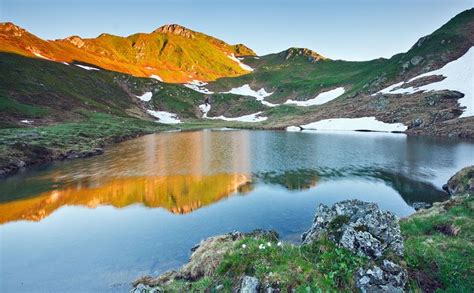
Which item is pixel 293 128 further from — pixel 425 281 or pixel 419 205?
pixel 425 281

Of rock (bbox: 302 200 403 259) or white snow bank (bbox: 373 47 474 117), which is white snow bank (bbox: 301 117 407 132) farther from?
rock (bbox: 302 200 403 259)

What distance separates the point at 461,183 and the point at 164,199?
33060 millimetres

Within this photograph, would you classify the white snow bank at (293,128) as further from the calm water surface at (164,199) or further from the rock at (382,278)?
the rock at (382,278)

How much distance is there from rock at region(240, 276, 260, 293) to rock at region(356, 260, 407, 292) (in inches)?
148

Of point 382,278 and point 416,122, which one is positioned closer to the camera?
point 382,278

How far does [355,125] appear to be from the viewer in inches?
4200

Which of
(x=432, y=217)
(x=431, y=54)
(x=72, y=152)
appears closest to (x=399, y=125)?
(x=431, y=54)

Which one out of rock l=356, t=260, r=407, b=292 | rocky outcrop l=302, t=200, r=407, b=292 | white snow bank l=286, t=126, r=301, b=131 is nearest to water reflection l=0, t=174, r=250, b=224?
rocky outcrop l=302, t=200, r=407, b=292

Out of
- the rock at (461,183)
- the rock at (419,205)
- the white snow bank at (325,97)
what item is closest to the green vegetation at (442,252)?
the rock at (419,205)

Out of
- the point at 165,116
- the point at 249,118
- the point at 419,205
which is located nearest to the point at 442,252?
the point at 419,205

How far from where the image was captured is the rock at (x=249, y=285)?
1091cm

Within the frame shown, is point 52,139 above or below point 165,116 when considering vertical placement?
below

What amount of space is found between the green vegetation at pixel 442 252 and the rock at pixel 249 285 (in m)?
5.82

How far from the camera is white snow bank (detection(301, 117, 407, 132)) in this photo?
9762cm
